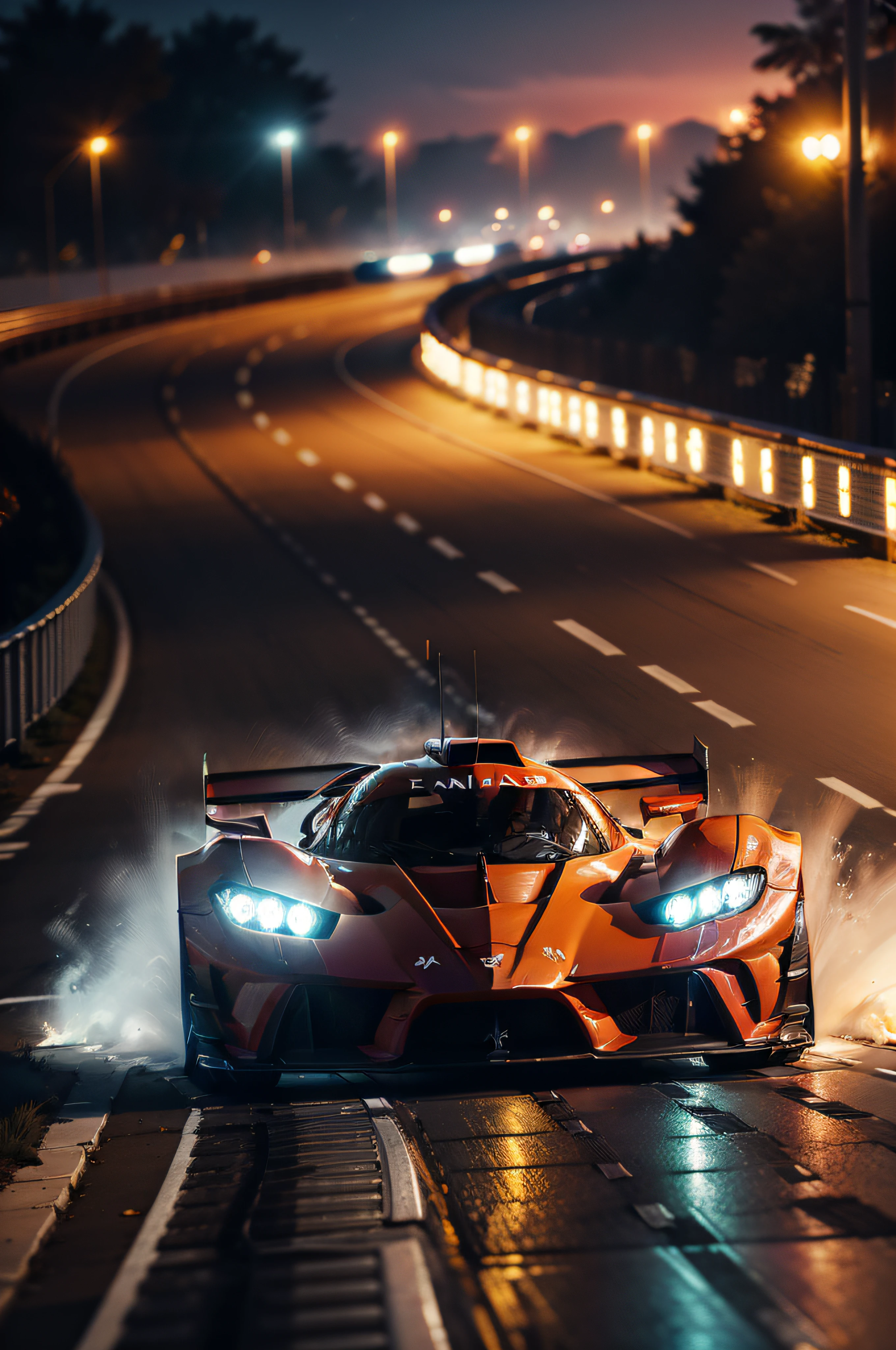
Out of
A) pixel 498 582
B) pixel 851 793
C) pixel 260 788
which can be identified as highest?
pixel 260 788

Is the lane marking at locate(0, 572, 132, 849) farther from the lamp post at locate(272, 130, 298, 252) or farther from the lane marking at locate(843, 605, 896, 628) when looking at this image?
the lamp post at locate(272, 130, 298, 252)

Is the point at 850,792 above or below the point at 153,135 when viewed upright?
below

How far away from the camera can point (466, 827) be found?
24.8 ft

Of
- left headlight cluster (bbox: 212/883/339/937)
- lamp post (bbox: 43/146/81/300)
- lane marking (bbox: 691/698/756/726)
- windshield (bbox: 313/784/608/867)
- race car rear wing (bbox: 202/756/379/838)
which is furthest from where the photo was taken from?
lamp post (bbox: 43/146/81/300)

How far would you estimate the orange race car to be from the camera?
6164mm

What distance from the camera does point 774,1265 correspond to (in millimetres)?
4316

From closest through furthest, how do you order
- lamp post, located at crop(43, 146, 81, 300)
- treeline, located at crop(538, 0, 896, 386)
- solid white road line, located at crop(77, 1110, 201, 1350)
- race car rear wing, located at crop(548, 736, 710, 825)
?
solid white road line, located at crop(77, 1110, 201, 1350), race car rear wing, located at crop(548, 736, 710, 825), treeline, located at crop(538, 0, 896, 386), lamp post, located at crop(43, 146, 81, 300)

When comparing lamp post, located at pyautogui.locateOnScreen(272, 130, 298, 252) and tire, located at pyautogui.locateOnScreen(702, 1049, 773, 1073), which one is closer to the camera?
tire, located at pyautogui.locateOnScreen(702, 1049, 773, 1073)

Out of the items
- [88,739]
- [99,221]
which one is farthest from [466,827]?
[99,221]

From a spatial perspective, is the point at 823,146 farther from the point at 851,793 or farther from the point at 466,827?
the point at 466,827

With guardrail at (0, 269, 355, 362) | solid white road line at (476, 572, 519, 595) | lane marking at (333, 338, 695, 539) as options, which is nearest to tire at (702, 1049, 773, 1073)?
solid white road line at (476, 572, 519, 595)

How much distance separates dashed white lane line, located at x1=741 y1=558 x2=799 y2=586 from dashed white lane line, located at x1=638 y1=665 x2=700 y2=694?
5.00 meters

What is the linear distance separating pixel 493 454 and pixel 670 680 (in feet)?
69.8

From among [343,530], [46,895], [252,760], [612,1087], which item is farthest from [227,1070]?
[343,530]
